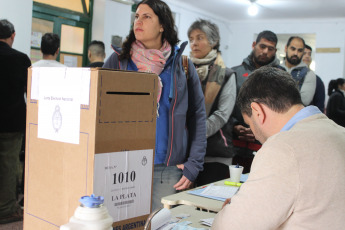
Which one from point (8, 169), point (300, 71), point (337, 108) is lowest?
point (8, 169)

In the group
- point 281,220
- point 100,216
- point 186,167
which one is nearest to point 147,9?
point 186,167

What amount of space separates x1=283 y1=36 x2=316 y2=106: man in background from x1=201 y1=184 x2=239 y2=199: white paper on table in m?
1.68

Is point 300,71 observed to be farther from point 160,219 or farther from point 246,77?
point 160,219

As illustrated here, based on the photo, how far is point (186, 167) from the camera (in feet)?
6.96

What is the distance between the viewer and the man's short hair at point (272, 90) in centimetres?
141

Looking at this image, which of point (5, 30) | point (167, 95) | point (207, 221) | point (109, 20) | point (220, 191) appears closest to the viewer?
point (207, 221)

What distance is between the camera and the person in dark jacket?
3.13 meters

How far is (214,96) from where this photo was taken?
286 centimetres

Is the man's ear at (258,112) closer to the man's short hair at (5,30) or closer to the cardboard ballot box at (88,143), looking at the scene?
the cardboard ballot box at (88,143)

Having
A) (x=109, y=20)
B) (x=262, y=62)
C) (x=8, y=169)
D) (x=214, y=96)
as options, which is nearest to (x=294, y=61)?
(x=262, y=62)

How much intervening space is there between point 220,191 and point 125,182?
3.93 ft

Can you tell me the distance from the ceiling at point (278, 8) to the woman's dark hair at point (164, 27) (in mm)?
7447

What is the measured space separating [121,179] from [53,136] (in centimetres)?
21

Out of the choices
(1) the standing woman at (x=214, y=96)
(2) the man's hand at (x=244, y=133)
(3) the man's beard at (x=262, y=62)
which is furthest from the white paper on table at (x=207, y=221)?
(3) the man's beard at (x=262, y=62)
